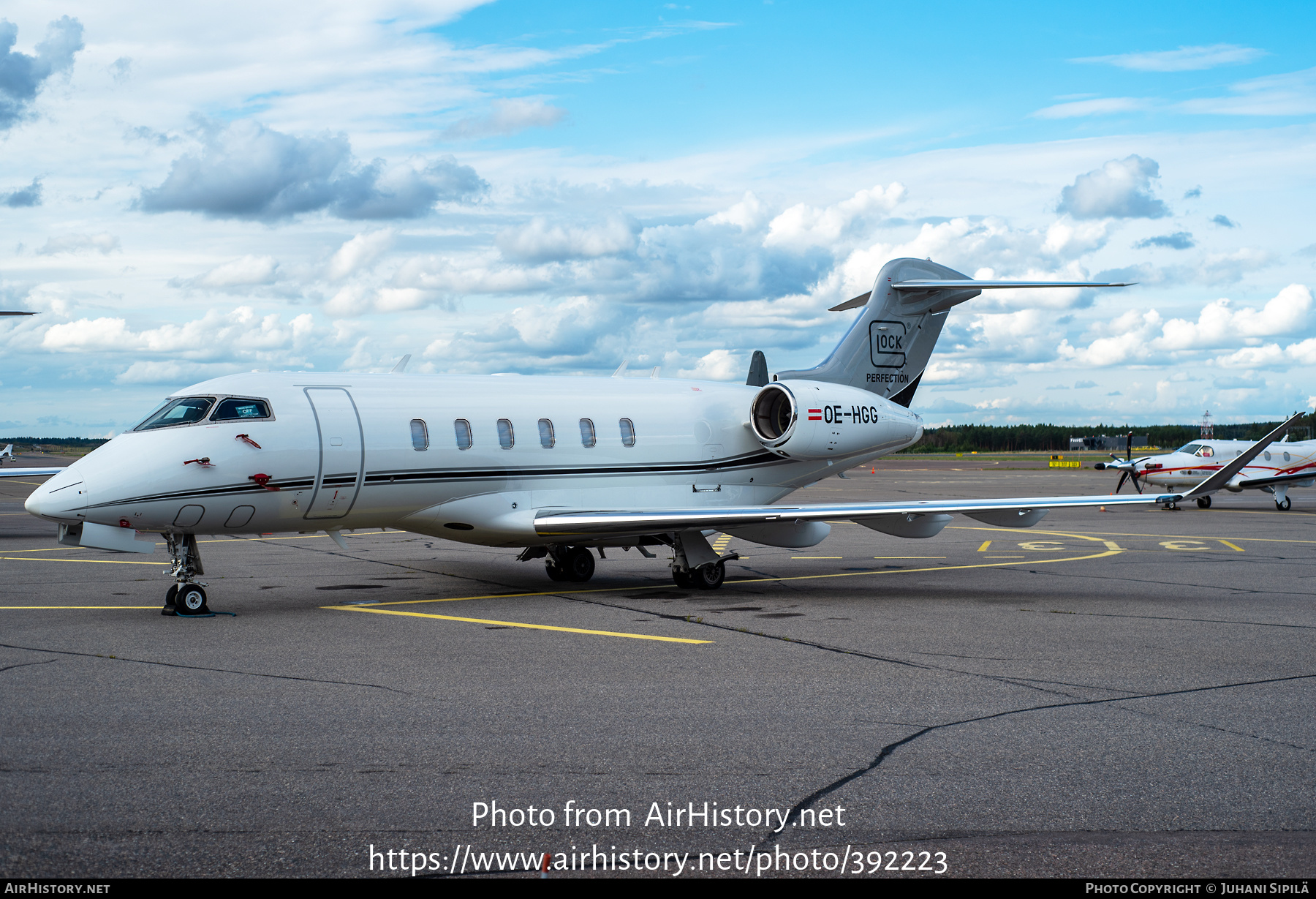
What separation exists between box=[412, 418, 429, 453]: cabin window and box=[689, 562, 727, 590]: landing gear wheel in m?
4.33

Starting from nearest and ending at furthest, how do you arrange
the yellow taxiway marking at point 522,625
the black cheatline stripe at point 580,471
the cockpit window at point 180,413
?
1. the yellow taxiway marking at point 522,625
2. the cockpit window at point 180,413
3. the black cheatline stripe at point 580,471

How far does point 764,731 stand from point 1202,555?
15.8 metres

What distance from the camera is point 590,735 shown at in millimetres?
7078

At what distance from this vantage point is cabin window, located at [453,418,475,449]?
46.7 feet

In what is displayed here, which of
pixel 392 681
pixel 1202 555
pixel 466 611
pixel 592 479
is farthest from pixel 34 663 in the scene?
pixel 1202 555

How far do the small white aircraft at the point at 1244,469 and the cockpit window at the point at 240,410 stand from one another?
93.0ft

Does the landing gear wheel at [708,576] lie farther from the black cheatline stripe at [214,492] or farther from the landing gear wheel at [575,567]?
the black cheatline stripe at [214,492]

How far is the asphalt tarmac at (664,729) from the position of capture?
16.5 feet

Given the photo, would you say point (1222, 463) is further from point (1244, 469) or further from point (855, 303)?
point (855, 303)

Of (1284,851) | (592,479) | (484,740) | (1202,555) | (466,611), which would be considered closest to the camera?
(1284,851)

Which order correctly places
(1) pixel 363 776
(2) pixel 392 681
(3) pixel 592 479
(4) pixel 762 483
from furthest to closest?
(4) pixel 762 483
(3) pixel 592 479
(2) pixel 392 681
(1) pixel 363 776

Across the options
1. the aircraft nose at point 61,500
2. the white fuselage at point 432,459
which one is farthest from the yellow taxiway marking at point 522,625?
the aircraft nose at point 61,500

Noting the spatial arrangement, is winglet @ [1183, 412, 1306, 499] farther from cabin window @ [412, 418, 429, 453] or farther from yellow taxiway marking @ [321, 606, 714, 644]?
cabin window @ [412, 418, 429, 453]

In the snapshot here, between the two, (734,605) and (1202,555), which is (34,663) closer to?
(734,605)
